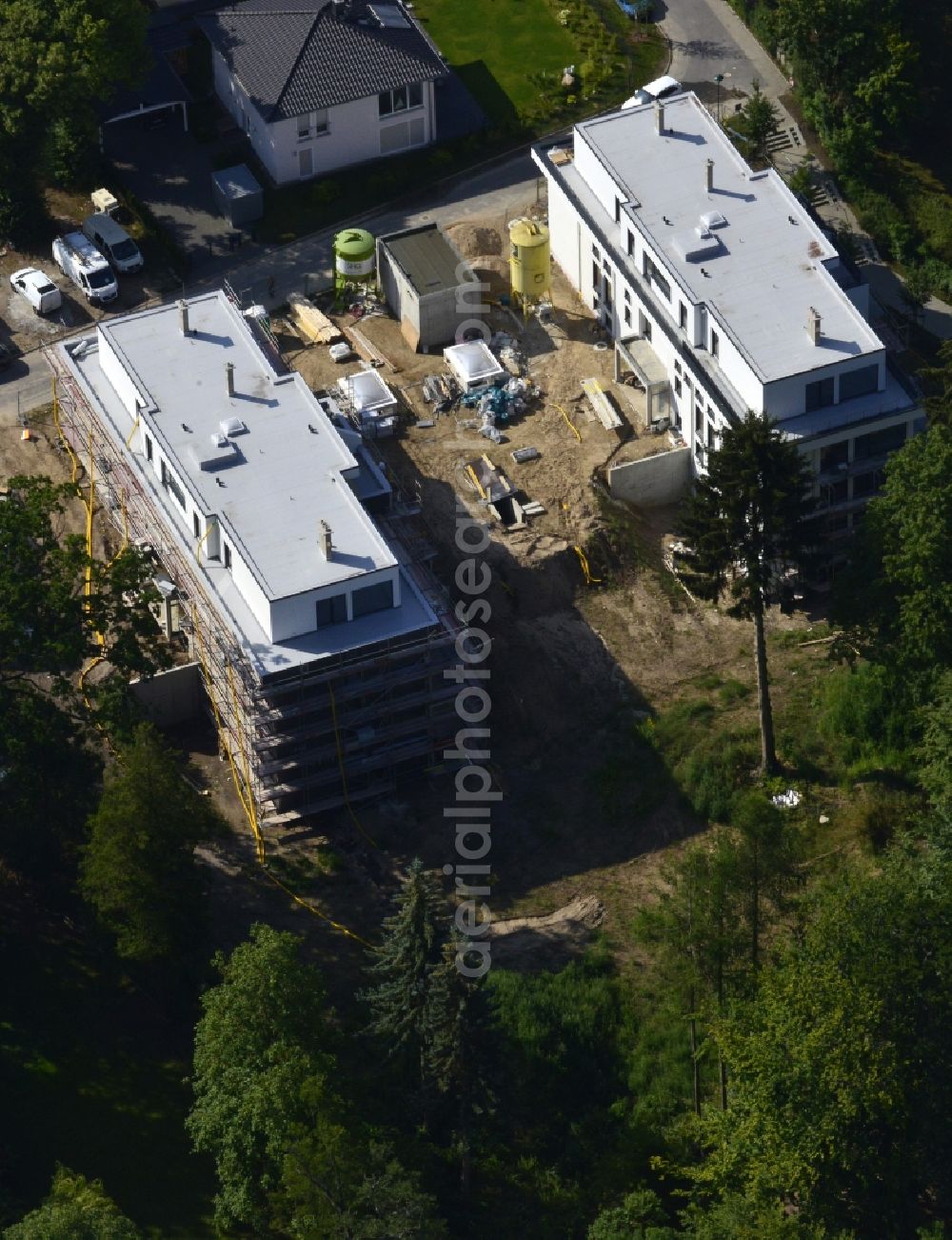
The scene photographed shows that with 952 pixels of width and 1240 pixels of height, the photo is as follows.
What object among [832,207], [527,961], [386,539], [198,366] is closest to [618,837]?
[527,961]

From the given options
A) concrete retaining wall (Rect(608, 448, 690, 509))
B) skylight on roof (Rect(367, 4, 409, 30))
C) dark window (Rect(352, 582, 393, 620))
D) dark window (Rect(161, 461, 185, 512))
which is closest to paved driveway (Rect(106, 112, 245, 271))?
skylight on roof (Rect(367, 4, 409, 30))

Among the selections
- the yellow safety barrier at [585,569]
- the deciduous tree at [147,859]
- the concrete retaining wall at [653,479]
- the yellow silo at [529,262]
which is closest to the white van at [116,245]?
the yellow silo at [529,262]

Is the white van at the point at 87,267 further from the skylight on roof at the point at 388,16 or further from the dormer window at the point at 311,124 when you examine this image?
the skylight on roof at the point at 388,16

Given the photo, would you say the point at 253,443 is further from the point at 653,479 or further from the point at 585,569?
the point at 653,479

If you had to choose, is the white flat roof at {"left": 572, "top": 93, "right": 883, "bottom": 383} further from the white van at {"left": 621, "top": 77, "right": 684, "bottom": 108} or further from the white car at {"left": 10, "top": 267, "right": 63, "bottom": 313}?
the white car at {"left": 10, "top": 267, "right": 63, "bottom": 313}

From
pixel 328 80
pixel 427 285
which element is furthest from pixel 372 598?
pixel 328 80

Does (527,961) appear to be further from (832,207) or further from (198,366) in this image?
(832,207)
